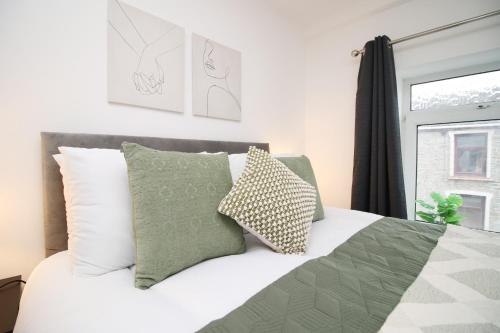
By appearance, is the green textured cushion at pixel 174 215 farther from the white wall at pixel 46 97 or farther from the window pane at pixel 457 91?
the window pane at pixel 457 91

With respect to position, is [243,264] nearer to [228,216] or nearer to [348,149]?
[228,216]

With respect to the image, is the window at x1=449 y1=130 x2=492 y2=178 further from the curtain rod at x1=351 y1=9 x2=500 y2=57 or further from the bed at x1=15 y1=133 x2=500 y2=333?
the bed at x1=15 y1=133 x2=500 y2=333

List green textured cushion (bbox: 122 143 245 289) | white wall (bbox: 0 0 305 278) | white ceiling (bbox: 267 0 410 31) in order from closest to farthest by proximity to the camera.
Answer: green textured cushion (bbox: 122 143 245 289), white wall (bbox: 0 0 305 278), white ceiling (bbox: 267 0 410 31)

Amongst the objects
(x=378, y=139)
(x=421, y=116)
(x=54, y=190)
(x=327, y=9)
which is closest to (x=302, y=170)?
(x=378, y=139)

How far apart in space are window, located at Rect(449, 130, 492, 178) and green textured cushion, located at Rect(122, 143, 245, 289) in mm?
2094

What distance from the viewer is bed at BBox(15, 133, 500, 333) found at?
55 centimetres

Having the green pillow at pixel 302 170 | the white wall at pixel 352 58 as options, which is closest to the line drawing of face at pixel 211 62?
the green pillow at pixel 302 170

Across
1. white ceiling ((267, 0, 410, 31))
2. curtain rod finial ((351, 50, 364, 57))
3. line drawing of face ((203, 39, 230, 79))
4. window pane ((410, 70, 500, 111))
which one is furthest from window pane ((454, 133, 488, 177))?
line drawing of face ((203, 39, 230, 79))

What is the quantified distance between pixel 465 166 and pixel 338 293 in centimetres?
208

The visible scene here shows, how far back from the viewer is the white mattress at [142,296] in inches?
22.5

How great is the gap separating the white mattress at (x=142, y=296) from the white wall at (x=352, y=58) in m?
1.75

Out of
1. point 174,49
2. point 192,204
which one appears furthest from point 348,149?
point 192,204

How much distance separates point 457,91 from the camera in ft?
6.53

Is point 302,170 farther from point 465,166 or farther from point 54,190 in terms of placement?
point 465,166
